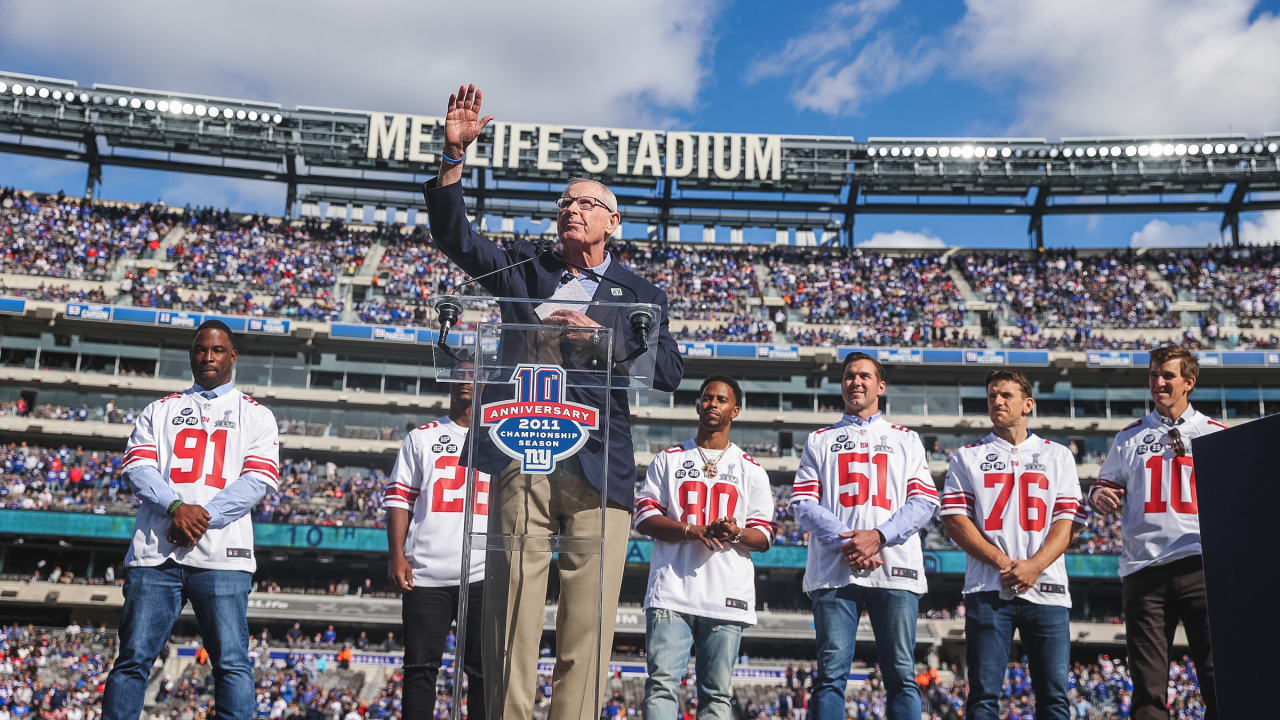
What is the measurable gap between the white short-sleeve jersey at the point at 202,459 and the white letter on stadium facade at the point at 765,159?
39.9m

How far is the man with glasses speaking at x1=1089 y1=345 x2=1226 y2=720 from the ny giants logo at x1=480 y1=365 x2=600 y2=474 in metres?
4.01

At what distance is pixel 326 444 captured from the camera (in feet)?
126

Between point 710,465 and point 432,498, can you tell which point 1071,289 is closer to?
point 710,465

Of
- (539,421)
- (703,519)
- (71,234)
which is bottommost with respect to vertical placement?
(703,519)

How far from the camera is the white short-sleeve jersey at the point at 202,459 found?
18.4 ft

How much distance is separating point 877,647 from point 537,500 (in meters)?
3.30

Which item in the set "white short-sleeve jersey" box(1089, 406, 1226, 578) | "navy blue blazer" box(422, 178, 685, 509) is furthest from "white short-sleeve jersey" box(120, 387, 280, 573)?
"white short-sleeve jersey" box(1089, 406, 1226, 578)

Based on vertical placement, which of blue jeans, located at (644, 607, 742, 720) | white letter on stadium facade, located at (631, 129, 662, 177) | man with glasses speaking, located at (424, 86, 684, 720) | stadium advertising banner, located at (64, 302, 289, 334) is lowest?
blue jeans, located at (644, 607, 742, 720)

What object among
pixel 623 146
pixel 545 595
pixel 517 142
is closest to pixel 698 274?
pixel 623 146

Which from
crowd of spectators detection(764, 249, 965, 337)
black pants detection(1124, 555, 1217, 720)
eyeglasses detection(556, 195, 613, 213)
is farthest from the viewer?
crowd of spectators detection(764, 249, 965, 337)

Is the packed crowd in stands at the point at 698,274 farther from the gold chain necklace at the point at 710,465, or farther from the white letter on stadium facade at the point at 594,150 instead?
the gold chain necklace at the point at 710,465

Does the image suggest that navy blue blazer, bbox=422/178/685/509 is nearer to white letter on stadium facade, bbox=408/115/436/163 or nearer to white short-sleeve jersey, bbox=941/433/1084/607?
white short-sleeve jersey, bbox=941/433/1084/607

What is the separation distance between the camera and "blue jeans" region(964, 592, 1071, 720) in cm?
601

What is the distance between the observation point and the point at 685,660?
6.08 m
